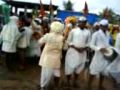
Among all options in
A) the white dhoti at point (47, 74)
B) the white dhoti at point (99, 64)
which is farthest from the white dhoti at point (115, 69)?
the white dhoti at point (47, 74)

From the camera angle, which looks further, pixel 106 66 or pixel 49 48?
pixel 106 66

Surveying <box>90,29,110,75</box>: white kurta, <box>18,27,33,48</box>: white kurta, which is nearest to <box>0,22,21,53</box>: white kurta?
<box>18,27,33,48</box>: white kurta

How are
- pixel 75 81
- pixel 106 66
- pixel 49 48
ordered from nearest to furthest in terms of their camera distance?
pixel 49 48
pixel 106 66
pixel 75 81

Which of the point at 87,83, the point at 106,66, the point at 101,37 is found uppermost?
the point at 101,37

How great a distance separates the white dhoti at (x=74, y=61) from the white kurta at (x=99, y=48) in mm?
323

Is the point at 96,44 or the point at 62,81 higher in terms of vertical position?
the point at 96,44

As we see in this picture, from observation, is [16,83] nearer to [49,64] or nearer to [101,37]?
[49,64]

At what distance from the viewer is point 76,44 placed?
426 inches

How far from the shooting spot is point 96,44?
34.8 ft

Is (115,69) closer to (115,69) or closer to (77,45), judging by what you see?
(115,69)

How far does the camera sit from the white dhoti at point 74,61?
1088 centimetres

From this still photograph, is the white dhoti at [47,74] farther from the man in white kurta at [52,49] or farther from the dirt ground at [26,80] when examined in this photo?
the dirt ground at [26,80]

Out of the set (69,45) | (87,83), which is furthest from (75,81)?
(69,45)

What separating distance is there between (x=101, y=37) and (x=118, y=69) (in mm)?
870
